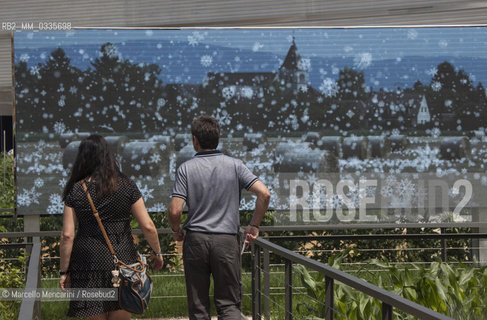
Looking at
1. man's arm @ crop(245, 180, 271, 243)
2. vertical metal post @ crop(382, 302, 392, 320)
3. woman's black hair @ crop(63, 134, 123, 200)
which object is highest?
woman's black hair @ crop(63, 134, 123, 200)

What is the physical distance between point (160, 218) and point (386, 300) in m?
8.43

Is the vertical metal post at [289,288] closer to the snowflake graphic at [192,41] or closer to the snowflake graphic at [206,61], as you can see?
the snowflake graphic at [206,61]

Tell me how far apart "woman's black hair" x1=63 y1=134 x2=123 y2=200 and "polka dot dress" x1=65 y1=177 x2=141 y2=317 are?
0.05 m

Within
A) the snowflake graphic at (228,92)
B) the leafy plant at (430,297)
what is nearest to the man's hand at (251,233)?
the leafy plant at (430,297)

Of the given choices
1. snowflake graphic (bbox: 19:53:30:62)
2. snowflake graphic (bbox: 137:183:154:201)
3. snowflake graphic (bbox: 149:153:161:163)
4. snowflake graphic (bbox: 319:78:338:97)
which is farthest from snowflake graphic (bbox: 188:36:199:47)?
snowflake graphic (bbox: 19:53:30:62)

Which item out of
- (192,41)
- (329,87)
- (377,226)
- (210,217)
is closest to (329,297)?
(210,217)

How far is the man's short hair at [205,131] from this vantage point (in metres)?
5.80

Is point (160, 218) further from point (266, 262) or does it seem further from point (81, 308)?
point (81, 308)

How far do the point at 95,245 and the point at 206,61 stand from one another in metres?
5.33

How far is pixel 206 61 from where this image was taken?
10094 millimetres

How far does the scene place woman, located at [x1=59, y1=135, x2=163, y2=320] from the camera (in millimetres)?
4996

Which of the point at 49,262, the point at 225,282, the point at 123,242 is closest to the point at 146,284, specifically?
the point at 123,242

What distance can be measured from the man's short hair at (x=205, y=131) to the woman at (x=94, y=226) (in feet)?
2.80

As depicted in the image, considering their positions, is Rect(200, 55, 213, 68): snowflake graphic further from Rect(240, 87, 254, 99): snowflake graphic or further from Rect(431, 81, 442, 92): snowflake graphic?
Rect(431, 81, 442, 92): snowflake graphic
